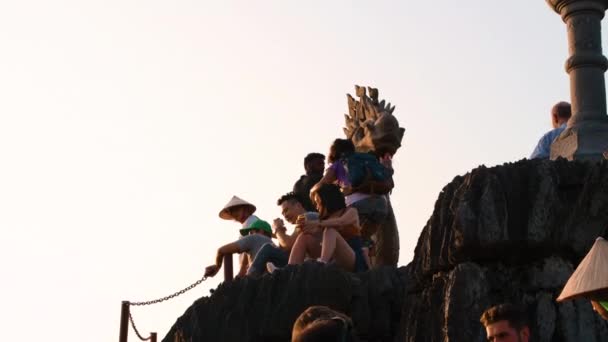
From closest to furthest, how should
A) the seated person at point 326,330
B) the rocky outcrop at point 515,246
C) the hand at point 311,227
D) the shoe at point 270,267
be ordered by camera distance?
the seated person at point 326,330
the rocky outcrop at point 515,246
the hand at point 311,227
the shoe at point 270,267

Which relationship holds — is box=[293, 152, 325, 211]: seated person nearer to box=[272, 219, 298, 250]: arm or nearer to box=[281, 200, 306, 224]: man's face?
box=[272, 219, 298, 250]: arm

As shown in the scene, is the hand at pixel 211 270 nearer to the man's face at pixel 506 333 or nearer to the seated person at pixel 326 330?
the man's face at pixel 506 333

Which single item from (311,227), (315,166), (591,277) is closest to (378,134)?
(315,166)

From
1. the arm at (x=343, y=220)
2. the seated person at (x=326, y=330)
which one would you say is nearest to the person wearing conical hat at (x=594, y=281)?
the seated person at (x=326, y=330)

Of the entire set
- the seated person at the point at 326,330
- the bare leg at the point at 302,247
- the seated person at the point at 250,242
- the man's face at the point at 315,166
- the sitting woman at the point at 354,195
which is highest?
the man's face at the point at 315,166

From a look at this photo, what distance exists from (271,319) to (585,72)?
12.9ft

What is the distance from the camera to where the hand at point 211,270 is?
14031mm

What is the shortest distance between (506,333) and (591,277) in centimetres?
52

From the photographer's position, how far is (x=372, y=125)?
55.3 feet

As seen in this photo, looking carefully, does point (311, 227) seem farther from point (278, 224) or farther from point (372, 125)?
point (372, 125)

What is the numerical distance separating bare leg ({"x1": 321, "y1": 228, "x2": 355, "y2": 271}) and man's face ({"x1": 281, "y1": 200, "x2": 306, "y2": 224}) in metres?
0.75

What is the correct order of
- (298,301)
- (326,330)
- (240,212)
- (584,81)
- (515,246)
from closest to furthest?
1. (326,330)
2. (515,246)
3. (298,301)
4. (584,81)
5. (240,212)

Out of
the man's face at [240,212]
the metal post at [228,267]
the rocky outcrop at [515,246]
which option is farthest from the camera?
the man's face at [240,212]

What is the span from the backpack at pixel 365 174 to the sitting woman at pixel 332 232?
2.69ft
